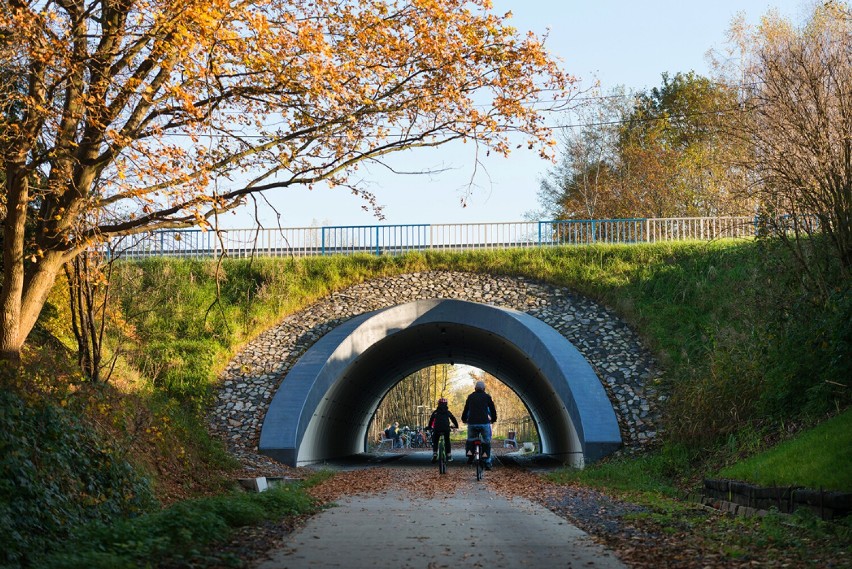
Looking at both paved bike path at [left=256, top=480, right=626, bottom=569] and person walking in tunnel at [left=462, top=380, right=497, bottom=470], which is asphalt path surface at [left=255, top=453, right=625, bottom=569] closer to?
paved bike path at [left=256, top=480, right=626, bottom=569]

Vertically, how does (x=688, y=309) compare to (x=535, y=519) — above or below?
above

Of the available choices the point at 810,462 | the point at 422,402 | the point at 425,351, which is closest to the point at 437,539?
the point at 810,462

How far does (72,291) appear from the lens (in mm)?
16188

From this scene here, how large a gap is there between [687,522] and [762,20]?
1247 inches

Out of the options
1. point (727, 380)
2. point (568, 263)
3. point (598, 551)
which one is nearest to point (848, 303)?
point (727, 380)

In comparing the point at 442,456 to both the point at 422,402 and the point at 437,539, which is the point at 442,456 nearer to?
the point at 437,539

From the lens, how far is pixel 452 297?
26312 mm

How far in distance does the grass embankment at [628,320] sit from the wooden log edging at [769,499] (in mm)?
1897

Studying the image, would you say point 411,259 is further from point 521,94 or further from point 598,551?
point 598,551

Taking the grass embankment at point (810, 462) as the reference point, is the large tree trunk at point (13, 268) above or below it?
above

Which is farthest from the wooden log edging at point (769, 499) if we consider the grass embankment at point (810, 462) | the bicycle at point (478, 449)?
the bicycle at point (478, 449)

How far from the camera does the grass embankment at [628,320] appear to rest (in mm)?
14430

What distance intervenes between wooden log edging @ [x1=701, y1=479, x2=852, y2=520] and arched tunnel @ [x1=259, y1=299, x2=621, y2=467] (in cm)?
763

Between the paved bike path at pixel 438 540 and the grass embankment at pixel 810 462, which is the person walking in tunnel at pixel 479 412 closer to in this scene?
the grass embankment at pixel 810 462
